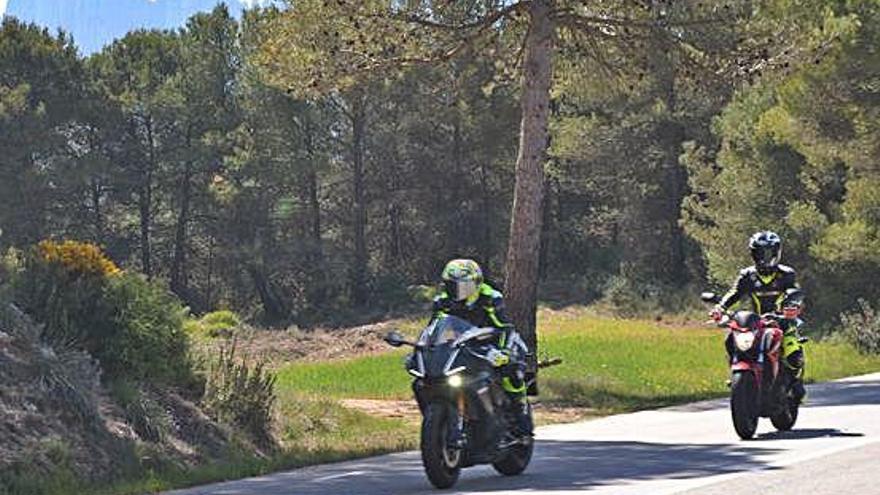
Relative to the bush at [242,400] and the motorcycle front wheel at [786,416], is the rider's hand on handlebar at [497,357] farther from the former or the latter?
the bush at [242,400]

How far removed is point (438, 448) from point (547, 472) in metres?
1.71

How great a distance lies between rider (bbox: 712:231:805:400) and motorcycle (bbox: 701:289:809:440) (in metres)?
0.02

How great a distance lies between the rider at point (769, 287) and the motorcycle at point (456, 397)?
13.4 ft

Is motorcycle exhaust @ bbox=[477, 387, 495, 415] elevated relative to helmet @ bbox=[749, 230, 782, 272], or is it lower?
lower

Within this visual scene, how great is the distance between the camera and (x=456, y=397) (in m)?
10.4

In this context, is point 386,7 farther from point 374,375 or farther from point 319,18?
point 374,375

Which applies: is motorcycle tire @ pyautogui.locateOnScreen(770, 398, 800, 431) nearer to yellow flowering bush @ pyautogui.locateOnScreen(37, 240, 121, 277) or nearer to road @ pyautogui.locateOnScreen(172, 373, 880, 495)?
road @ pyautogui.locateOnScreen(172, 373, 880, 495)

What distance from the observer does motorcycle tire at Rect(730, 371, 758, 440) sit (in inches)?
526

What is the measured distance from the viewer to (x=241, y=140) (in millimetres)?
52156

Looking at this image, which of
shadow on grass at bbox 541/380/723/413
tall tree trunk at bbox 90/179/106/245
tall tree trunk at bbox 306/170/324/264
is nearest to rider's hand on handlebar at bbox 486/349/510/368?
shadow on grass at bbox 541/380/723/413

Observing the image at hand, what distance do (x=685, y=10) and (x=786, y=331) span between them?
744cm

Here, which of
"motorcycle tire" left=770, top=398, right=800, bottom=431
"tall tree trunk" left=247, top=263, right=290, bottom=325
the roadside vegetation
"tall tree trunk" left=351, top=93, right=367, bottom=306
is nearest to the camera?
"motorcycle tire" left=770, top=398, right=800, bottom=431

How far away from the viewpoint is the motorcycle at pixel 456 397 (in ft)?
34.1

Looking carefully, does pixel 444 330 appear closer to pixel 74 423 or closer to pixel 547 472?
pixel 547 472
